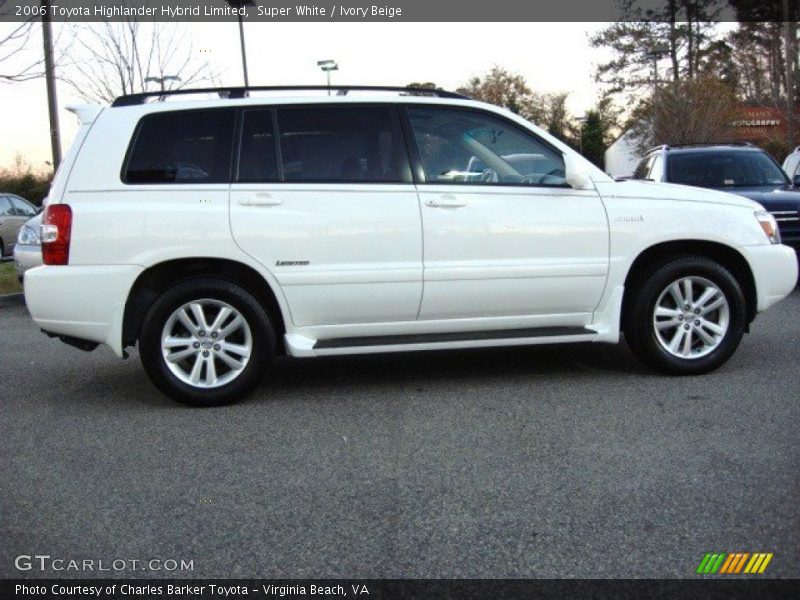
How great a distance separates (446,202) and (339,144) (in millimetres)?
777

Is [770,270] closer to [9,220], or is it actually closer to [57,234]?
[57,234]

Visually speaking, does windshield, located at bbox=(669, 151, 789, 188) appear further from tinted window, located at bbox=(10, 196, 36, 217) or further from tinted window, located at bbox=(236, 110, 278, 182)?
tinted window, located at bbox=(10, 196, 36, 217)

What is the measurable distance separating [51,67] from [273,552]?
1137 centimetres

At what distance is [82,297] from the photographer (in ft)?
18.4

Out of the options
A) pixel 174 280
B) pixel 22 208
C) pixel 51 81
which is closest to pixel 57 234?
pixel 174 280

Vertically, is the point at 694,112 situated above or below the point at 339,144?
above

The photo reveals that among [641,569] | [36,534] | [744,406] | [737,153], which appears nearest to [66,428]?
[36,534]

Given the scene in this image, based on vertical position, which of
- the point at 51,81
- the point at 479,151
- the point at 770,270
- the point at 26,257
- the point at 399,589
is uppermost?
the point at 51,81

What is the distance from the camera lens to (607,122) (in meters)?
64.1

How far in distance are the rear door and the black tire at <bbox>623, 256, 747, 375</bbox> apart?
149 cm

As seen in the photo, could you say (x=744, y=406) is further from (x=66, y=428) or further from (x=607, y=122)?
(x=607, y=122)

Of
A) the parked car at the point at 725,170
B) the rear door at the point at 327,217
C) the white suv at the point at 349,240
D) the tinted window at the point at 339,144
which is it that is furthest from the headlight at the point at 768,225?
the parked car at the point at 725,170

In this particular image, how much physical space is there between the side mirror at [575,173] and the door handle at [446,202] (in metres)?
0.72

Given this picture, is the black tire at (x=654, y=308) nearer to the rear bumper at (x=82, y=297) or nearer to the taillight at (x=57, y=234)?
the rear bumper at (x=82, y=297)
